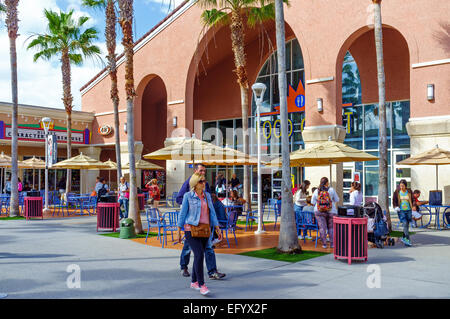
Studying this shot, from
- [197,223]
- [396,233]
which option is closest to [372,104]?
[396,233]

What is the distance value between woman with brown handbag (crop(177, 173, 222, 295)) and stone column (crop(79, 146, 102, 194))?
75.7ft

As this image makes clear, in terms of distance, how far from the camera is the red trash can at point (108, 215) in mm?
12711

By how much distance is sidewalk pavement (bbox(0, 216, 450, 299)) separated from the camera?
5.98 metres

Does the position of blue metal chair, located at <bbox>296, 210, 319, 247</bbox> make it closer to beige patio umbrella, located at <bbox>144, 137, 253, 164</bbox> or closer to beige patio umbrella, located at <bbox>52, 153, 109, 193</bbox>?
beige patio umbrella, located at <bbox>144, 137, 253, 164</bbox>

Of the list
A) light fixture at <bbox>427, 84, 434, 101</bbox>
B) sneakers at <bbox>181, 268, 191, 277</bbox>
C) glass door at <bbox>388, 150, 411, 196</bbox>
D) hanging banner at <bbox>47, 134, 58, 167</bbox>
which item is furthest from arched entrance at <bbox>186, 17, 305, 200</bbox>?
sneakers at <bbox>181, 268, 191, 277</bbox>

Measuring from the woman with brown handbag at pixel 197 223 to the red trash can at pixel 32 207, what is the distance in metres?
12.0

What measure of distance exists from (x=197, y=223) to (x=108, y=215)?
296 inches

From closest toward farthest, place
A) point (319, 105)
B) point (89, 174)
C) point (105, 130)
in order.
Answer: point (319, 105) → point (105, 130) → point (89, 174)

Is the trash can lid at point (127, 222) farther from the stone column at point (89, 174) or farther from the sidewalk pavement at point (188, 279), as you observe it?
the stone column at point (89, 174)

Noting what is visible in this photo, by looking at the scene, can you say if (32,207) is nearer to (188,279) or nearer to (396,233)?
(188,279)

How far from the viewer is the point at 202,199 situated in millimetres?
6203

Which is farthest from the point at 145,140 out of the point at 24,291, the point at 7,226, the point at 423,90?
the point at 24,291

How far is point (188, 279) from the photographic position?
681cm
